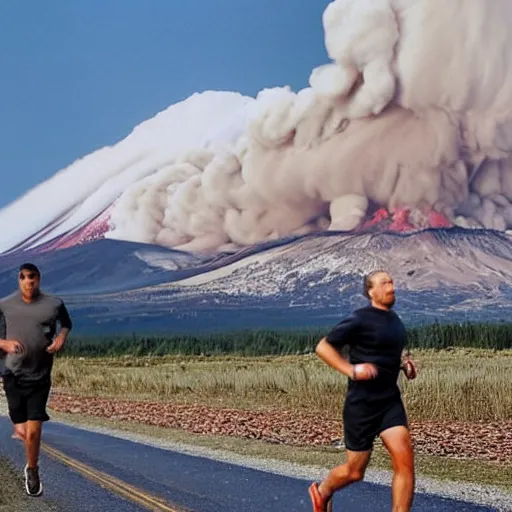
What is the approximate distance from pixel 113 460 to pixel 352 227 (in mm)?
117215

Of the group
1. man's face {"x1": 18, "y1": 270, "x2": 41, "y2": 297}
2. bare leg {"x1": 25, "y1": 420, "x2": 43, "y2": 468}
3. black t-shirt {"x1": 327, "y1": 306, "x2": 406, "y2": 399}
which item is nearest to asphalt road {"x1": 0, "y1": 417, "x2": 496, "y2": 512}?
bare leg {"x1": 25, "y1": 420, "x2": 43, "y2": 468}

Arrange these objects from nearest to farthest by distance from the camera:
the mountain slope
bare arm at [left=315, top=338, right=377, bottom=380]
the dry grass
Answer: bare arm at [left=315, top=338, right=377, bottom=380], the dry grass, the mountain slope

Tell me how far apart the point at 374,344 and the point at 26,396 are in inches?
112

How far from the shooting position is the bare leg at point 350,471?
18.7 ft

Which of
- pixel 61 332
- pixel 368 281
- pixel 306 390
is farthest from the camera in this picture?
pixel 306 390

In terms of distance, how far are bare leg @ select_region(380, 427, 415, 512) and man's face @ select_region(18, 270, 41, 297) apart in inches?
111

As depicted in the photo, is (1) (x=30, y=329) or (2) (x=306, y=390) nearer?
(1) (x=30, y=329)

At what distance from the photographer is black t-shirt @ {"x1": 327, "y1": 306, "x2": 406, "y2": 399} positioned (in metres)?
5.46

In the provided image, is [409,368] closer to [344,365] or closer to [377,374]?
[377,374]

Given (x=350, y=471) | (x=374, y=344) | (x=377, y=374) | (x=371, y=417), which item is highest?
(x=374, y=344)

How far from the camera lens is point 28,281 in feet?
22.1

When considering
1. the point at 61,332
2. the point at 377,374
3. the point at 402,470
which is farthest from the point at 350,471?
the point at 61,332

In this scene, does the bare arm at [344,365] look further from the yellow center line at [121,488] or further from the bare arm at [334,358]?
the yellow center line at [121,488]

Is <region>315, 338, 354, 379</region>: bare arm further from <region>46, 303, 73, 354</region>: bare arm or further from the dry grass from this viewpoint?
the dry grass
